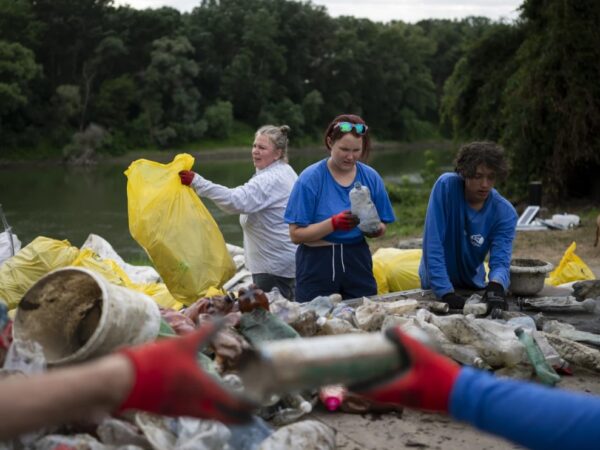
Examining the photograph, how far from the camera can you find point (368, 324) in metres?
3.50

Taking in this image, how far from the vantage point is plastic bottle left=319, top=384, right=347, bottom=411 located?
2932 mm

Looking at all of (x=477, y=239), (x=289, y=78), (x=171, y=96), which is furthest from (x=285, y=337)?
(x=289, y=78)

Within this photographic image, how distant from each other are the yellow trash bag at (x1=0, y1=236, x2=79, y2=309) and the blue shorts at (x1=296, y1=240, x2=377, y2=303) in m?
1.62

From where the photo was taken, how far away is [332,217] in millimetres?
3914

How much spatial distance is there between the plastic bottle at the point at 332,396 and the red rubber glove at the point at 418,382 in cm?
133

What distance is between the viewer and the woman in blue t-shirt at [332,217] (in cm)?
399

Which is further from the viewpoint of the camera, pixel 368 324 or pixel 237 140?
pixel 237 140

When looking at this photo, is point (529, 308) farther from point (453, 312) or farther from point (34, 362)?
point (34, 362)

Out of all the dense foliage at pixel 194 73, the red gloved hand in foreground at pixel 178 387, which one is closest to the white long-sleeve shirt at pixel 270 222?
the red gloved hand in foreground at pixel 178 387

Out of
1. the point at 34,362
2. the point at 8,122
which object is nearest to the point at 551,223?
Answer: the point at 34,362

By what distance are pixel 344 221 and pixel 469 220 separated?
79 cm

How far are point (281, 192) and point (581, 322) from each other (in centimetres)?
180

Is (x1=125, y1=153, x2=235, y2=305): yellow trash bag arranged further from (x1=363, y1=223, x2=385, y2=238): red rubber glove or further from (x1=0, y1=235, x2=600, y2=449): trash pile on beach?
(x1=363, y1=223, x2=385, y2=238): red rubber glove

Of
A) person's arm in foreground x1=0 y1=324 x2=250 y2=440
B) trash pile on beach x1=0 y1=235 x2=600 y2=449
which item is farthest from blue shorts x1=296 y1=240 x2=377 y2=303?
person's arm in foreground x1=0 y1=324 x2=250 y2=440
